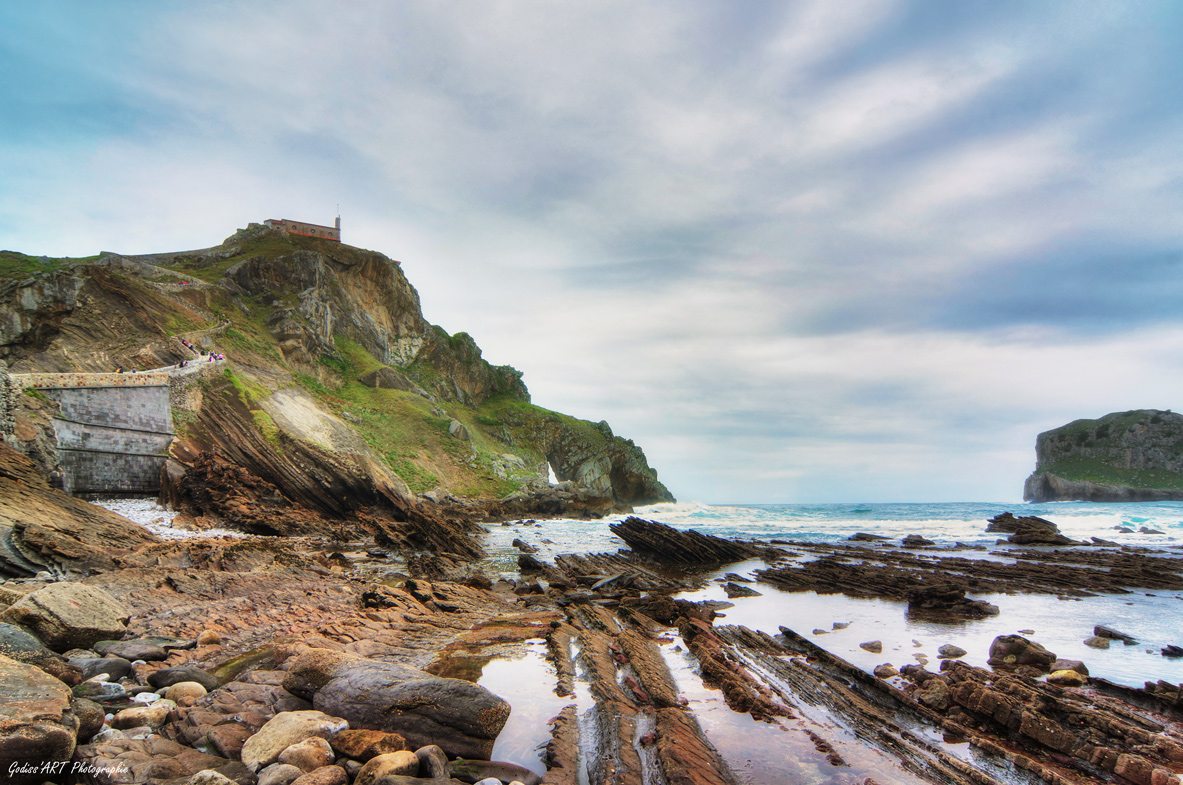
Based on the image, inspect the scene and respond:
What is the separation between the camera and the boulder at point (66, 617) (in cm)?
712

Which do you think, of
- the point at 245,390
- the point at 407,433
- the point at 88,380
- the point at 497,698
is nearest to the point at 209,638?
the point at 497,698

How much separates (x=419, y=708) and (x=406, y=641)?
15.8 feet

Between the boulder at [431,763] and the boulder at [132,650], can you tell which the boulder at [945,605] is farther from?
the boulder at [132,650]

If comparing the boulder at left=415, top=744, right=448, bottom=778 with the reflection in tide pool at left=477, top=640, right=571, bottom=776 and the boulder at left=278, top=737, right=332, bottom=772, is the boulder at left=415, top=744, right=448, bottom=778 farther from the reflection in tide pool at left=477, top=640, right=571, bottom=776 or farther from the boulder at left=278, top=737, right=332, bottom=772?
the reflection in tide pool at left=477, top=640, right=571, bottom=776

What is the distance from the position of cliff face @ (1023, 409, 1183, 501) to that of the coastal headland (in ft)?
238

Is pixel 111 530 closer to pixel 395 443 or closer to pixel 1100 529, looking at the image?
pixel 395 443

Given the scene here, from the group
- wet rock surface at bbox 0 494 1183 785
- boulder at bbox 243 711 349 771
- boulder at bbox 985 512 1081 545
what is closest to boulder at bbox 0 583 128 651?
wet rock surface at bbox 0 494 1183 785

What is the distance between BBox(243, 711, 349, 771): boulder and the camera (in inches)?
203

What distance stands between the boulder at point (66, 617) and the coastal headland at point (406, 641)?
0.04 m

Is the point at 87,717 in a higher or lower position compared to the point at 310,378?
lower

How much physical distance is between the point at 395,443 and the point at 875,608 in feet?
138

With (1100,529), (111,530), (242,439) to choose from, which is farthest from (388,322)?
(1100,529)

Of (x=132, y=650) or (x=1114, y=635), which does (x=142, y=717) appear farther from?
(x=1114, y=635)

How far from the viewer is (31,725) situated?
423 centimetres
